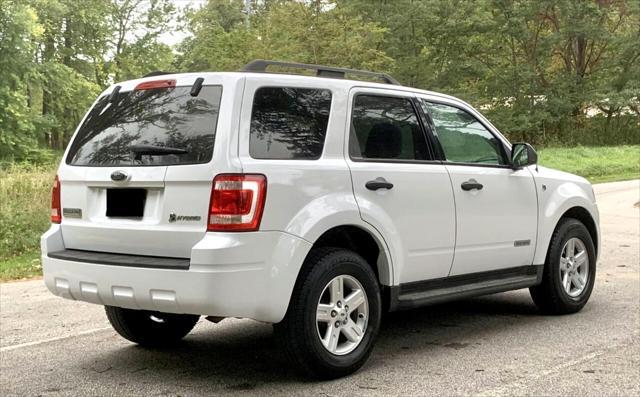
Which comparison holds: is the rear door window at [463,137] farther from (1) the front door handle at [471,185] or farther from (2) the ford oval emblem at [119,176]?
(2) the ford oval emblem at [119,176]

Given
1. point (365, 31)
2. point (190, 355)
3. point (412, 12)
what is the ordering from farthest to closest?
point (412, 12), point (365, 31), point (190, 355)

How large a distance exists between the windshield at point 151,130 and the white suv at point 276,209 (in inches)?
0.4

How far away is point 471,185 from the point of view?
560cm

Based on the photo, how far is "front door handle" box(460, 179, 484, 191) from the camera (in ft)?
18.2

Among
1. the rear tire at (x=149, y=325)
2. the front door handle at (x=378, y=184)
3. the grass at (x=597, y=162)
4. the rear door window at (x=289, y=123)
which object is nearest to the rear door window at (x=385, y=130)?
the front door handle at (x=378, y=184)

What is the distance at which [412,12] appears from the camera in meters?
46.3

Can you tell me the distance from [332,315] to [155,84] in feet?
5.94

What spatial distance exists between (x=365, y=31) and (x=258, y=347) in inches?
1454

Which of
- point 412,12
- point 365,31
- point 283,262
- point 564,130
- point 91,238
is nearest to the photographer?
point 283,262

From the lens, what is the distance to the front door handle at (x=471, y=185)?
5.56 m

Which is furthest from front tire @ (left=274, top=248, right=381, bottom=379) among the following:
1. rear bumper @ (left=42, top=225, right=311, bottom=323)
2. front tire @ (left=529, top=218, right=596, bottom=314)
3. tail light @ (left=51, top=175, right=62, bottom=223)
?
front tire @ (left=529, top=218, right=596, bottom=314)

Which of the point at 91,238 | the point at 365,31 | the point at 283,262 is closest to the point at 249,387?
the point at 283,262

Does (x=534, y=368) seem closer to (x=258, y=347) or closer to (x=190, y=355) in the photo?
(x=258, y=347)

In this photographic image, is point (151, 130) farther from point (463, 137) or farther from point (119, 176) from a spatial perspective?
point (463, 137)
